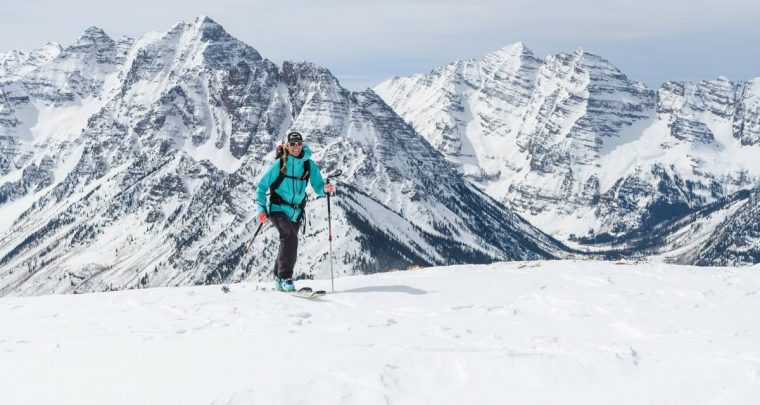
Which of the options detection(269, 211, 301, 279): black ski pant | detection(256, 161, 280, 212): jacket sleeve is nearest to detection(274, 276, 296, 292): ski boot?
detection(269, 211, 301, 279): black ski pant

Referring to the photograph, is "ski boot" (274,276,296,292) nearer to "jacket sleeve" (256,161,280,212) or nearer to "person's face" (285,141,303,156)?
"jacket sleeve" (256,161,280,212)

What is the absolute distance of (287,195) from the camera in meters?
20.6

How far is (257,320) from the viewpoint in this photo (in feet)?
51.5

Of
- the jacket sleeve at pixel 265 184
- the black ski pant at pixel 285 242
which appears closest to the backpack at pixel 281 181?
the jacket sleeve at pixel 265 184

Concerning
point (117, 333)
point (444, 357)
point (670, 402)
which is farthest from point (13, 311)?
point (670, 402)

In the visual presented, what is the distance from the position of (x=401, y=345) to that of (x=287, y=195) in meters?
8.52

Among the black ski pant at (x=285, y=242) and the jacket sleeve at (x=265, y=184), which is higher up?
the jacket sleeve at (x=265, y=184)

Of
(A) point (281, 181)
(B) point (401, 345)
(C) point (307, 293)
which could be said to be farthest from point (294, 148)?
(B) point (401, 345)

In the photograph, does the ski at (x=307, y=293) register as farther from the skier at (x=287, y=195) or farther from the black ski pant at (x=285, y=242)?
the black ski pant at (x=285, y=242)

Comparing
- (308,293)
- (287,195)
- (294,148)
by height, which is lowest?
(308,293)

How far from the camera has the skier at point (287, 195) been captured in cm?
2033

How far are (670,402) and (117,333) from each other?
1038 cm

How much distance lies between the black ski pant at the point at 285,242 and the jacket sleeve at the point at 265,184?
0.41 metres

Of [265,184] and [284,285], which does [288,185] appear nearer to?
[265,184]
